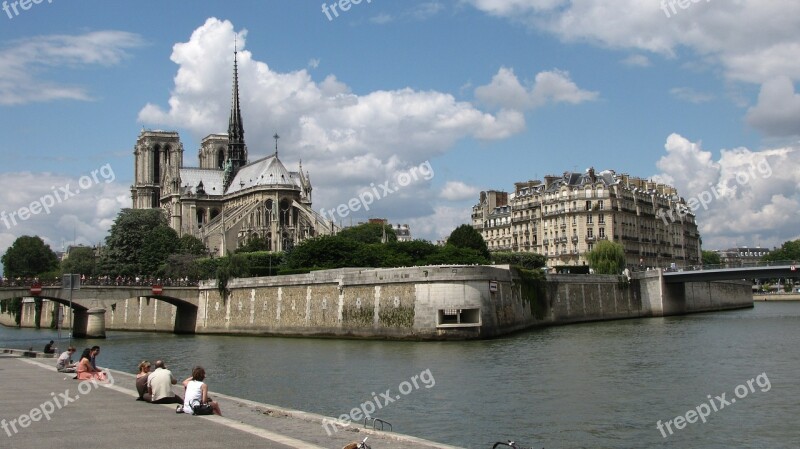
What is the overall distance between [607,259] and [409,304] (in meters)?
41.5

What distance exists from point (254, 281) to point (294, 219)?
204ft

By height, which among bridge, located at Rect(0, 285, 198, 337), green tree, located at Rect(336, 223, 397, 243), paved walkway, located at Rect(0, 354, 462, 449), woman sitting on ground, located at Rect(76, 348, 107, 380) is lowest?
paved walkway, located at Rect(0, 354, 462, 449)

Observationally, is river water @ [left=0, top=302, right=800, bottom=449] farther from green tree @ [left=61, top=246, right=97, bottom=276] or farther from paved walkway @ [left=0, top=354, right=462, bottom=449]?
green tree @ [left=61, top=246, right=97, bottom=276]

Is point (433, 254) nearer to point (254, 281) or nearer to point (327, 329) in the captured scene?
point (254, 281)

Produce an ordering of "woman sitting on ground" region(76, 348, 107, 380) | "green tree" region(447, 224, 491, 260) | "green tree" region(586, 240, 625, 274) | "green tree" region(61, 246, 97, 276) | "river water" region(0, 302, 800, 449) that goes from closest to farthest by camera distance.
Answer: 1. "river water" region(0, 302, 800, 449)
2. "woman sitting on ground" region(76, 348, 107, 380)
3. "green tree" region(586, 240, 625, 274)
4. "green tree" region(447, 224, 491, 260)
5. "green tree" region(61, 246, 97, 276)

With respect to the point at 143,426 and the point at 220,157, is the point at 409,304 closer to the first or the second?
the point at 143,426

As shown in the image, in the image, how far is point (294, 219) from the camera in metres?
130

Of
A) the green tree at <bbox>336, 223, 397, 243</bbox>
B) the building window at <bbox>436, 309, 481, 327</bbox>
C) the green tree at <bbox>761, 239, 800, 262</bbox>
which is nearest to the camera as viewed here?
the building window at <bbox>436, 309, 481, 327</bbox>

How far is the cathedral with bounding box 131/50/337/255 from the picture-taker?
127750mm

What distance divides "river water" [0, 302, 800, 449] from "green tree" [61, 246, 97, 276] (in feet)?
257

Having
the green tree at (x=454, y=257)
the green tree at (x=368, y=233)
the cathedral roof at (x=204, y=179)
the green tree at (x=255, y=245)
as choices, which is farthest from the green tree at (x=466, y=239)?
the cathedral roof at (x=204, y=179)

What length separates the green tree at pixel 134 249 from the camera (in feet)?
343

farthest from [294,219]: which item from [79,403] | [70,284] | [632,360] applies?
[79,403]

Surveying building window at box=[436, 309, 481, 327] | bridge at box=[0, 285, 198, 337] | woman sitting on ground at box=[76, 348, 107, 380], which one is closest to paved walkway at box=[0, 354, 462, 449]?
woman sitting on ground at box=[76, 348, 107, 380]
